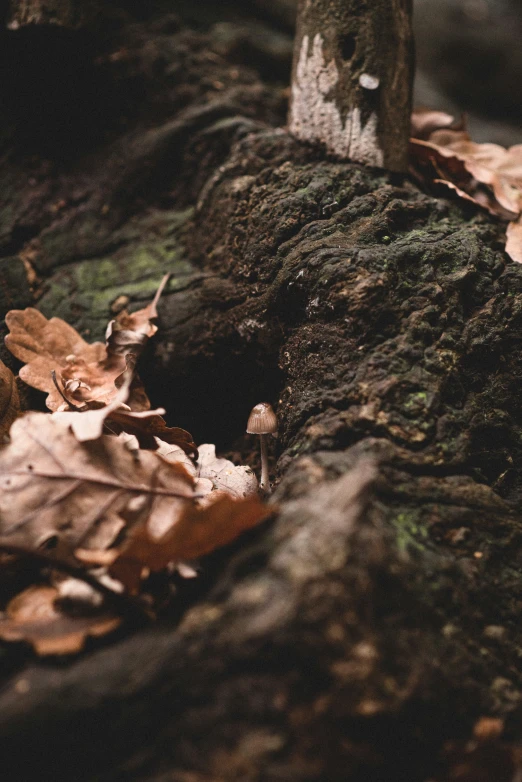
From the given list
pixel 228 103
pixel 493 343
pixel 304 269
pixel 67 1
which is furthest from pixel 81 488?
pixel 67 1

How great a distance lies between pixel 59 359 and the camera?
2.08 m

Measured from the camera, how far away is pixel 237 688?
0.97 metres

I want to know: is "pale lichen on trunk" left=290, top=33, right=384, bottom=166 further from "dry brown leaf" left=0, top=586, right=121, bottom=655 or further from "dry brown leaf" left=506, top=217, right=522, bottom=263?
"dry brown leaf" left=0, top=586, right=121, bottom=655

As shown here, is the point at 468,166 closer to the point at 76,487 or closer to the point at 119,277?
the point at 119,277

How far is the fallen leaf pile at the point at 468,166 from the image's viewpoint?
2.21m

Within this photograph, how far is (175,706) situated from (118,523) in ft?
1.49

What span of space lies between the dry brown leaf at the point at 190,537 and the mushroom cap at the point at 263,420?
0.72 metres

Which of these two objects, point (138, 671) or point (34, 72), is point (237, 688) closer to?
point (138, 671)

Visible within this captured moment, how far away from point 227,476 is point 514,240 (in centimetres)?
143

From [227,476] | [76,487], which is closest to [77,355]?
[227,476]

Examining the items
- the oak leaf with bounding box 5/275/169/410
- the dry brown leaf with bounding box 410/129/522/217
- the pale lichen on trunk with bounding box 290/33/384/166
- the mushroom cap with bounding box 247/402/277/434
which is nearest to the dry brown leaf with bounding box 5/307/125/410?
the oak leaf with bounding box 5/275/169/410

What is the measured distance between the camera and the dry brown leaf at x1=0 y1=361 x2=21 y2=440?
1.71 metres

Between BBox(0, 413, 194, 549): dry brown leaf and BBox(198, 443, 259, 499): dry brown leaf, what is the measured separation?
0.42 m

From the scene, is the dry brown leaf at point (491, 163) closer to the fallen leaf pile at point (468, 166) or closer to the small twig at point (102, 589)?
the fallen leaf pile at point (468, 166)
